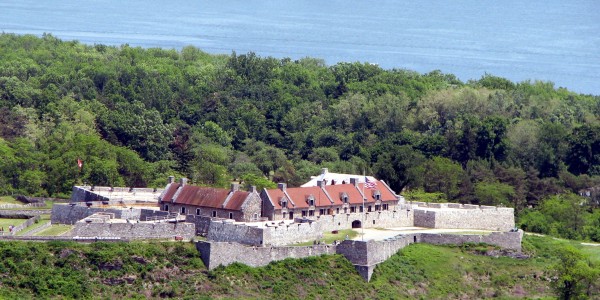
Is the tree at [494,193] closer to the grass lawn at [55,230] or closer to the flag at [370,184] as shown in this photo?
the flag at [370,184]

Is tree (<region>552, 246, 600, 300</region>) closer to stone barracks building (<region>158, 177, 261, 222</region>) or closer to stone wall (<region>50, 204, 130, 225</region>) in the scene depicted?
stone barracks building (<region>158, 177, 261, 222</region>)

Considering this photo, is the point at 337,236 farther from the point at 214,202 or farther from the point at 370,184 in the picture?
the point at 214,202

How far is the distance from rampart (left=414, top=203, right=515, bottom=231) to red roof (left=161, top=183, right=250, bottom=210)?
13.6 meters

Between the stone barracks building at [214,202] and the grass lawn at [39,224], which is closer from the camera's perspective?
the grass lawn at [39,224]

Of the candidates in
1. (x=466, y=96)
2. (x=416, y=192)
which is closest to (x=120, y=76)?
(x=466, y=96)

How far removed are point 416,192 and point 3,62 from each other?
63659 millimetres

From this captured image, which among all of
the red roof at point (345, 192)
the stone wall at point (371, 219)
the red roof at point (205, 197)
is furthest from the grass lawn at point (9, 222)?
the red roof at point (345, 192)

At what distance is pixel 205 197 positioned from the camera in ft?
270

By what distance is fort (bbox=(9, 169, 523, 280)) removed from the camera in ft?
253

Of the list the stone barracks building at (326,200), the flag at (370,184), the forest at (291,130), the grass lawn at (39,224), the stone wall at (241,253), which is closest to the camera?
the stone wall at (241,253)

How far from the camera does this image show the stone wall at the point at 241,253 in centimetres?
7488

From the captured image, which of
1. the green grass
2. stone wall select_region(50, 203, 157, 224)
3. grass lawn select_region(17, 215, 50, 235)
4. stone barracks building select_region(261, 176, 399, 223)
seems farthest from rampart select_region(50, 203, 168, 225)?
the green grass

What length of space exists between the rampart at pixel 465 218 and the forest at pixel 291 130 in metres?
7.16

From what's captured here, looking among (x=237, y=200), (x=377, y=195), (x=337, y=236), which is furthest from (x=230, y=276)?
(x=377, y=195)
